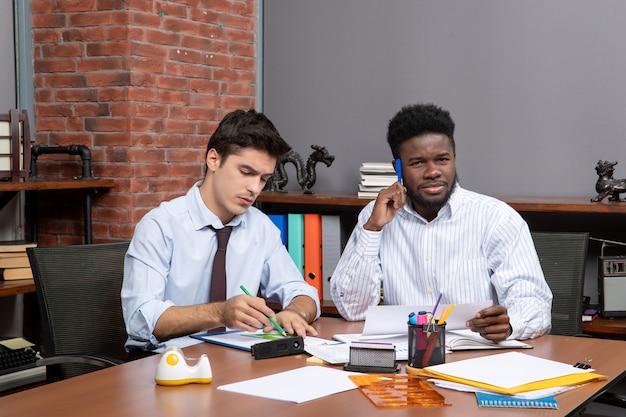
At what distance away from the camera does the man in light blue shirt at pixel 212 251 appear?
2.24m

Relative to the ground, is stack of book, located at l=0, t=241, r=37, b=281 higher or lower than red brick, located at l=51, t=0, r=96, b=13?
lower

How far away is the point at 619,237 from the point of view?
3412 millimetres

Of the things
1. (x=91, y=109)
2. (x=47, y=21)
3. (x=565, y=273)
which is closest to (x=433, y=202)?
(x=565, y=273)

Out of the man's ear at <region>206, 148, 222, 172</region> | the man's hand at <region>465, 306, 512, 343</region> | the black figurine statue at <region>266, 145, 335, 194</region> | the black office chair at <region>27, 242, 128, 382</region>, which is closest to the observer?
the man's hand at <region>465, 306, 512, 343</region>

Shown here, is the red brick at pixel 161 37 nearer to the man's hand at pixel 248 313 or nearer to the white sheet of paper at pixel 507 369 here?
the man's hand at pixel 248 313

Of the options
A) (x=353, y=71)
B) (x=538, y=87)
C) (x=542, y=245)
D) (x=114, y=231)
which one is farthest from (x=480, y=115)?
(x=114, y=231)

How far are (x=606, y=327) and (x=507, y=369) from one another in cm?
141

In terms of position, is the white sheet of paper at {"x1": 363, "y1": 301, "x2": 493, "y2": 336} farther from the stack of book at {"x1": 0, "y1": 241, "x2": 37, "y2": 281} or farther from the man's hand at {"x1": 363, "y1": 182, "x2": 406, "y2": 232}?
the stack of book at {"x1": 0, "y1": 241, "x2": 37, "y2": 281}

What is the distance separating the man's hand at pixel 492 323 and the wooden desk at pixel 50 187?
1935 millimetres

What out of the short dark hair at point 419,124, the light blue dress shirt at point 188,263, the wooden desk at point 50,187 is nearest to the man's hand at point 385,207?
the short dark hair at point 419,124

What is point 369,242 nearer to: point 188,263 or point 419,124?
point 419,124

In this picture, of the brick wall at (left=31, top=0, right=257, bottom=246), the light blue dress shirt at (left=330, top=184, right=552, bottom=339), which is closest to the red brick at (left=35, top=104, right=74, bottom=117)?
the brick wall at (left=31, top=0, right=257, bottom=246)

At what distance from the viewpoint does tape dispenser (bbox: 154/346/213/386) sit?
68.2 inches

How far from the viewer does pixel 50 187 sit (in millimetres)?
3330
